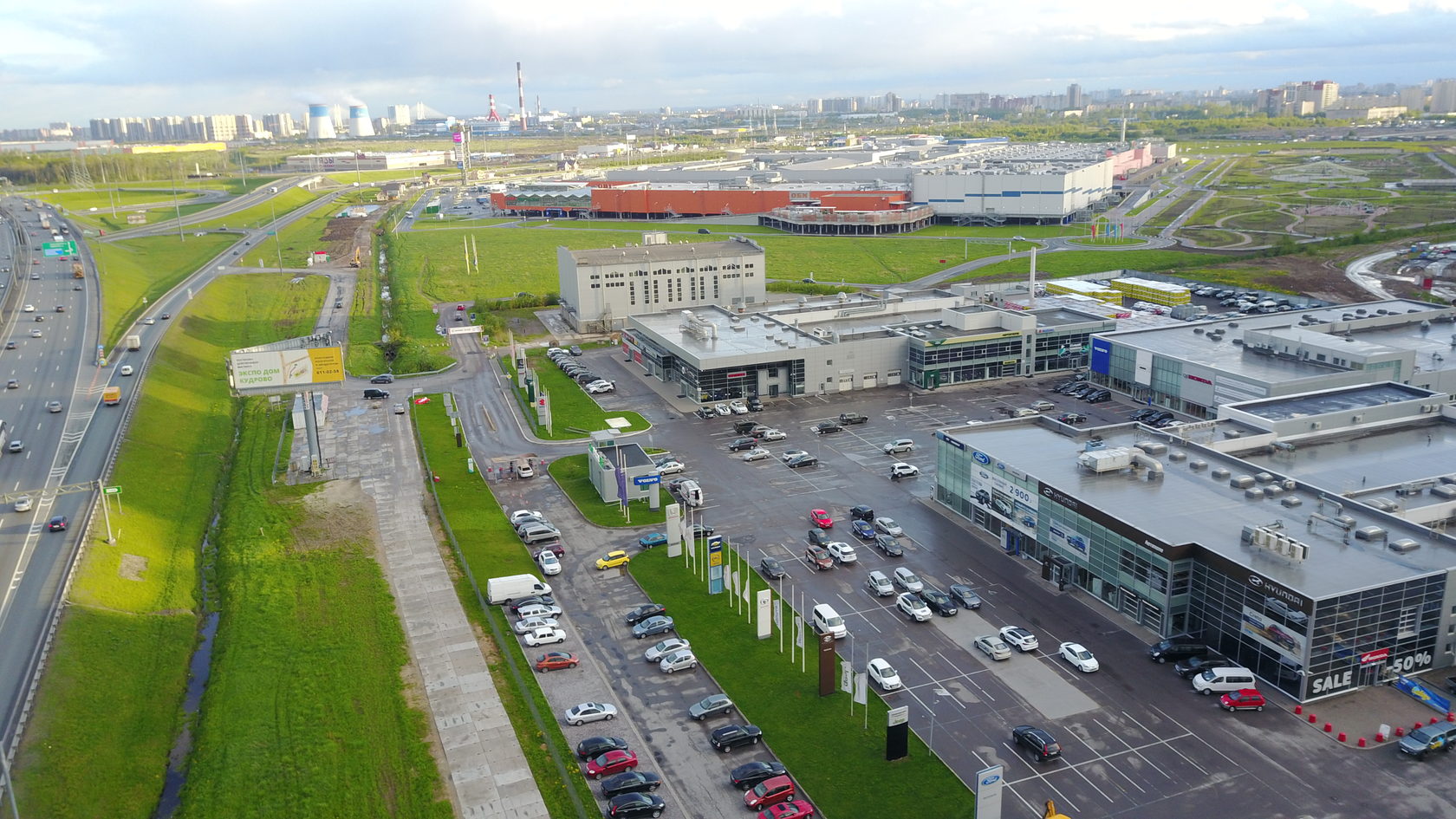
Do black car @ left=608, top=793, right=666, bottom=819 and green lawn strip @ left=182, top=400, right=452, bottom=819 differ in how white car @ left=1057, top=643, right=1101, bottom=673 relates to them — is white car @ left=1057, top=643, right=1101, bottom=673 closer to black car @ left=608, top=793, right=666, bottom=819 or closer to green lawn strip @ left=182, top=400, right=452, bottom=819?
black car @ left=608, top=793, right=666, bottom=819

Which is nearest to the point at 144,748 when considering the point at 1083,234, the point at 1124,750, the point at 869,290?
the point at 1124,750

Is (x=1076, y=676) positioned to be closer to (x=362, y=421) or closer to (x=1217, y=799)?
(x=1217, y=799)

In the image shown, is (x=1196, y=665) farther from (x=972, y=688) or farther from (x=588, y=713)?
(x=588, y=713)

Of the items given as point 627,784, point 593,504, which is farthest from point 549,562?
point 627,784

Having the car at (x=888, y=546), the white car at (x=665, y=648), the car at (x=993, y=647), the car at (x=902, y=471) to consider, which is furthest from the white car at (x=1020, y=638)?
the car at (x=902, y=471)

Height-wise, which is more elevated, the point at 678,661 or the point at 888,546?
the point at 888,546

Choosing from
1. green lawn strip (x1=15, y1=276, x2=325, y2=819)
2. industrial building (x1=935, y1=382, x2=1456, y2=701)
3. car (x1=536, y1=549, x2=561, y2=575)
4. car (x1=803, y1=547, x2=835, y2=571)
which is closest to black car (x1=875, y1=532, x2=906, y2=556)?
car (x1=803, y1=547, x2=835, y2=571)
